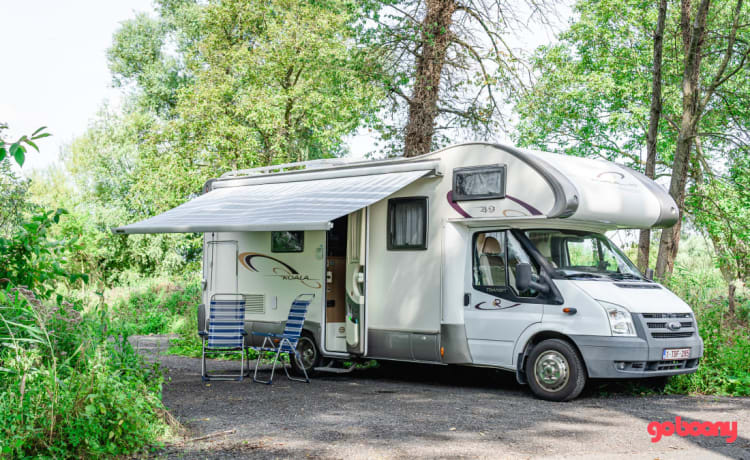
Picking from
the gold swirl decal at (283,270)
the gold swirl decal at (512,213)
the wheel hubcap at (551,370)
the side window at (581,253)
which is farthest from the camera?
the gold swirl decal at (283,270)

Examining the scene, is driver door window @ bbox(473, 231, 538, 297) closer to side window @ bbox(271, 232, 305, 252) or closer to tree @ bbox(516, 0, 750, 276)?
side window @ bbox(271, 232, 305, 252)

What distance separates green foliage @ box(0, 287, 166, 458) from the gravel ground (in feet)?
1.50

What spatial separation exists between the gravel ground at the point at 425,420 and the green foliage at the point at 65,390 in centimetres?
46

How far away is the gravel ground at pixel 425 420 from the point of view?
19.3 feet

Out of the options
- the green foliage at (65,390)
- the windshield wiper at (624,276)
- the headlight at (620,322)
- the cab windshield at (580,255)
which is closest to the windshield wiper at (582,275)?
the cab windshield at (580,255)

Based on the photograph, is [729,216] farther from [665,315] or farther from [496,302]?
[496,302]

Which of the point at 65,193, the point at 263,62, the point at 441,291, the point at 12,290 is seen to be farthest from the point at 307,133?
the point at 12,290

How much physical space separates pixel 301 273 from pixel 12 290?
16.6ft

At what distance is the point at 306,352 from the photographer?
10.9 meters

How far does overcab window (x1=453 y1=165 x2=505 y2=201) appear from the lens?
8.95m

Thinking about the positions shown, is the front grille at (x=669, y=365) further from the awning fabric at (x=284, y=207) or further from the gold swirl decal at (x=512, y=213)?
the awning fabric at (x=284, y=207)

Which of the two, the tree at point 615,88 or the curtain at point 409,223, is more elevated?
the tree at point 615,88

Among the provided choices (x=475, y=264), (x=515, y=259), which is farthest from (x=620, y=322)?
(x=475, y=264)

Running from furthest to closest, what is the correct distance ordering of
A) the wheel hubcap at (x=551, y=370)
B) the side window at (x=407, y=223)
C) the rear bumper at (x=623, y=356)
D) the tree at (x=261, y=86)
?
the tree at (x=261, y=86) < the side window at (x=407, y=223) < the wheel hubcap at (x=551, y=370) < the rear bumper at (x=623, y=356)
